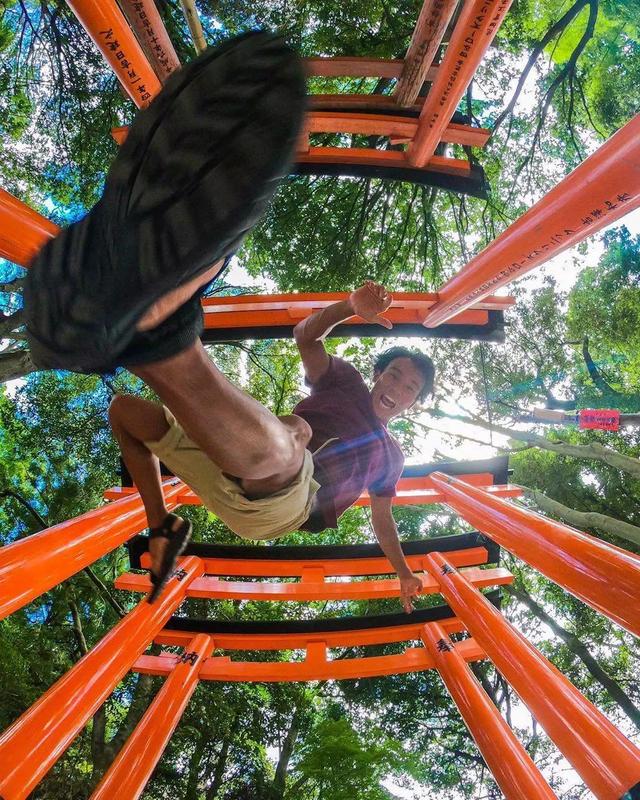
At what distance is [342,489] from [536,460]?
1046cm

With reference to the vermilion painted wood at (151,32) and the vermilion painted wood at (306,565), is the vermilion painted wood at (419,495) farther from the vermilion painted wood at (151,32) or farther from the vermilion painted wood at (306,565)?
the vermilion painted wood at (151,32)

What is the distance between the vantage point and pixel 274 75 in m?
0.88

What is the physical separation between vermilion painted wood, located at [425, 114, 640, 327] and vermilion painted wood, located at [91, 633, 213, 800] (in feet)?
11.0

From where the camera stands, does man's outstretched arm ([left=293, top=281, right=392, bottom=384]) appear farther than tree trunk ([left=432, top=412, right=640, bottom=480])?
No

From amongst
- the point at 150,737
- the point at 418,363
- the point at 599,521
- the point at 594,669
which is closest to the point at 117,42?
the point at 418,363

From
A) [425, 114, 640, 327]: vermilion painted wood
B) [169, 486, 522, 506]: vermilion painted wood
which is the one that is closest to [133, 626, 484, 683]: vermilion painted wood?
[169, 486, 522, 506]: vermilion painted wood

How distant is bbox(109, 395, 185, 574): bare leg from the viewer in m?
1.82

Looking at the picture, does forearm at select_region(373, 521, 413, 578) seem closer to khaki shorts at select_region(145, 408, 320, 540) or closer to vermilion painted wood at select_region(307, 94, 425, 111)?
khaki shorts at select_region(145, 408, 320, 540)

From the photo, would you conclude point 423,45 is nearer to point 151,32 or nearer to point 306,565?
point 151,32

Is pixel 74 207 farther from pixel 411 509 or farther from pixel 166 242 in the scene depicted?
pixel 411 509

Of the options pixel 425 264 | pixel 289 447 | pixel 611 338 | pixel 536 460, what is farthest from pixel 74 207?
pixel 536 460

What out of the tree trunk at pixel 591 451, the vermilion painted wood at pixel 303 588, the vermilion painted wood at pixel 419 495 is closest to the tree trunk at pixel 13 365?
the vermilion painted wood at pixel 303 588

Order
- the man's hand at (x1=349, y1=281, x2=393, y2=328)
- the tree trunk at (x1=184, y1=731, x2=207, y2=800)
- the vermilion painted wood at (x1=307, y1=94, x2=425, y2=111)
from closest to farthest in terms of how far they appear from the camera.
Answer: the man's hand at (x1=349, y1=281, x2=393, y2=328)
the vermilion painted wood at (x1=307, y1=94, x2=425, y2=111)
the tree trunk at (x1=184, y1=731, x2=207, y2=800)

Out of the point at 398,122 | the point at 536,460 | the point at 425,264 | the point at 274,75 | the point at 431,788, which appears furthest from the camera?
the point at 536,460
